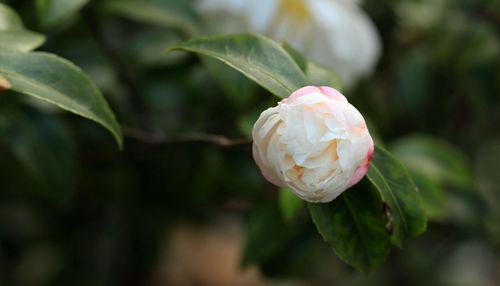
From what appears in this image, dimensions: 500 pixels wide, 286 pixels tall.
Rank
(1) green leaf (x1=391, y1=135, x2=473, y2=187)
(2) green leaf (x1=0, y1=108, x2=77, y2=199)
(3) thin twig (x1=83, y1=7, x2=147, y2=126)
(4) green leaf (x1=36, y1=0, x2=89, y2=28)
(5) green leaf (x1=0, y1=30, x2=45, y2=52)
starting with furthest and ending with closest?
(1) green leaf (x1=391, y1=135, x2=473, y2=187)
(3) thin twig (x1=83, y1=7, x2=147, y2=126)
(2) green leaf (x1=0, y1=108, x2=77, y2=199)
(4) green leaf (x1=36, y1=0, x2=89, y2=28)
(5) green leaf (x1=0, y1=30, x2=45, y2=52)

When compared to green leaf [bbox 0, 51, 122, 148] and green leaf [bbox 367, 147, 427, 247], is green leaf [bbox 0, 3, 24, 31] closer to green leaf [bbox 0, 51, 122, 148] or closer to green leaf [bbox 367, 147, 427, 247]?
green leaf [bbox 0, 51, 122, 148]

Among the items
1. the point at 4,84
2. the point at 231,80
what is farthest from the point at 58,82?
the point at 231,80

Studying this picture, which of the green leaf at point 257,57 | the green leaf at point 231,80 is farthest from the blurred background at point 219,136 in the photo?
the green leaf at point 257,57

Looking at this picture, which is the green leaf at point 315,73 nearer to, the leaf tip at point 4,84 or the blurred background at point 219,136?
the blurred background at point 219,136

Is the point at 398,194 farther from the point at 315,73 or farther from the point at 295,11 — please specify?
the point at 295,11

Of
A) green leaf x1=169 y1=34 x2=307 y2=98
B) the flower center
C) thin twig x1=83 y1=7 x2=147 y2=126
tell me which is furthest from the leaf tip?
the flower center

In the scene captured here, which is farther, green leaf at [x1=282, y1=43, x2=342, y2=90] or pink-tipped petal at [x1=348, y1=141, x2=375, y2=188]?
green leaf at [x1=282, y1=43, x2=342, y2=90]

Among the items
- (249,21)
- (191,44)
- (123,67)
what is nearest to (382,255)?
(191,44)
